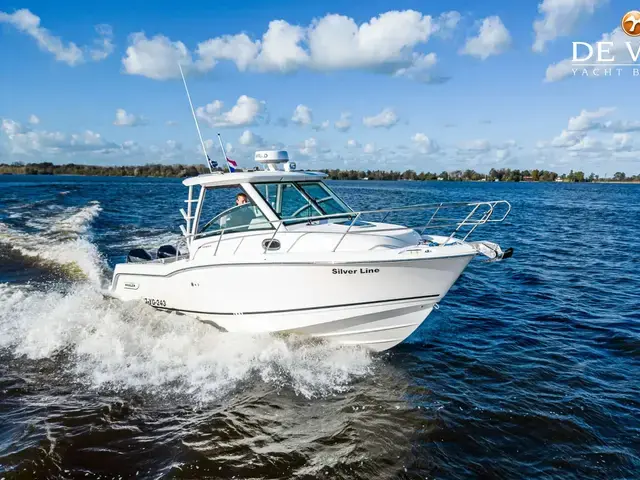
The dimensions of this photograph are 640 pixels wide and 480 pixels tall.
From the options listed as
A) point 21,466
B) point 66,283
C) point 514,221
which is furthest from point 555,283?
point 514,221

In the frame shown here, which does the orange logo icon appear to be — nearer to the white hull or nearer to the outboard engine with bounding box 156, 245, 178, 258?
the white hull

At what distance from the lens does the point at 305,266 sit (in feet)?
22.5

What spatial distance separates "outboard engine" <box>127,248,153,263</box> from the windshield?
3432 millimetres

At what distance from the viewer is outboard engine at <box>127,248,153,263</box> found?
9578 mm

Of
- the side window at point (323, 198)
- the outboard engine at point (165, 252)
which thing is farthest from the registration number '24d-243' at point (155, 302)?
the side window at point (323, 198)

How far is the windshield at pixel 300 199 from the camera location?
8.02 meters

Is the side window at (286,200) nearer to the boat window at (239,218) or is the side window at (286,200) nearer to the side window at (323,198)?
the side window at (323,198)

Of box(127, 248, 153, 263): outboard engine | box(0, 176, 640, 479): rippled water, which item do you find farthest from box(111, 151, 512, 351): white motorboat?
box(127, 248, 153, 263): outboard engine

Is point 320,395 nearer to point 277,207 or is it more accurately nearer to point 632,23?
point 277,207

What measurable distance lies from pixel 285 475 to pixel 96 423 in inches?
106

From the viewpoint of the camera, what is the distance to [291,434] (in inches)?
224

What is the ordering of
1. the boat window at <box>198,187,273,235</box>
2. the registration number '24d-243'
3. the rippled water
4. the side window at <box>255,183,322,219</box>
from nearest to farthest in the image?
the rippled water, the boat window at <box>198,187,273,235</box>, the side window at <box>255,183,322,219</box>, the registration number '24d-243'

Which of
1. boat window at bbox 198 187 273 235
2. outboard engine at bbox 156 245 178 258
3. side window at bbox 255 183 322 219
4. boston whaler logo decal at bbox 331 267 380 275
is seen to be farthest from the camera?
outboard engine at bbox 156 245 178 258

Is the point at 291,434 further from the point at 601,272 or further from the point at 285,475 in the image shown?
the point at 601,272
